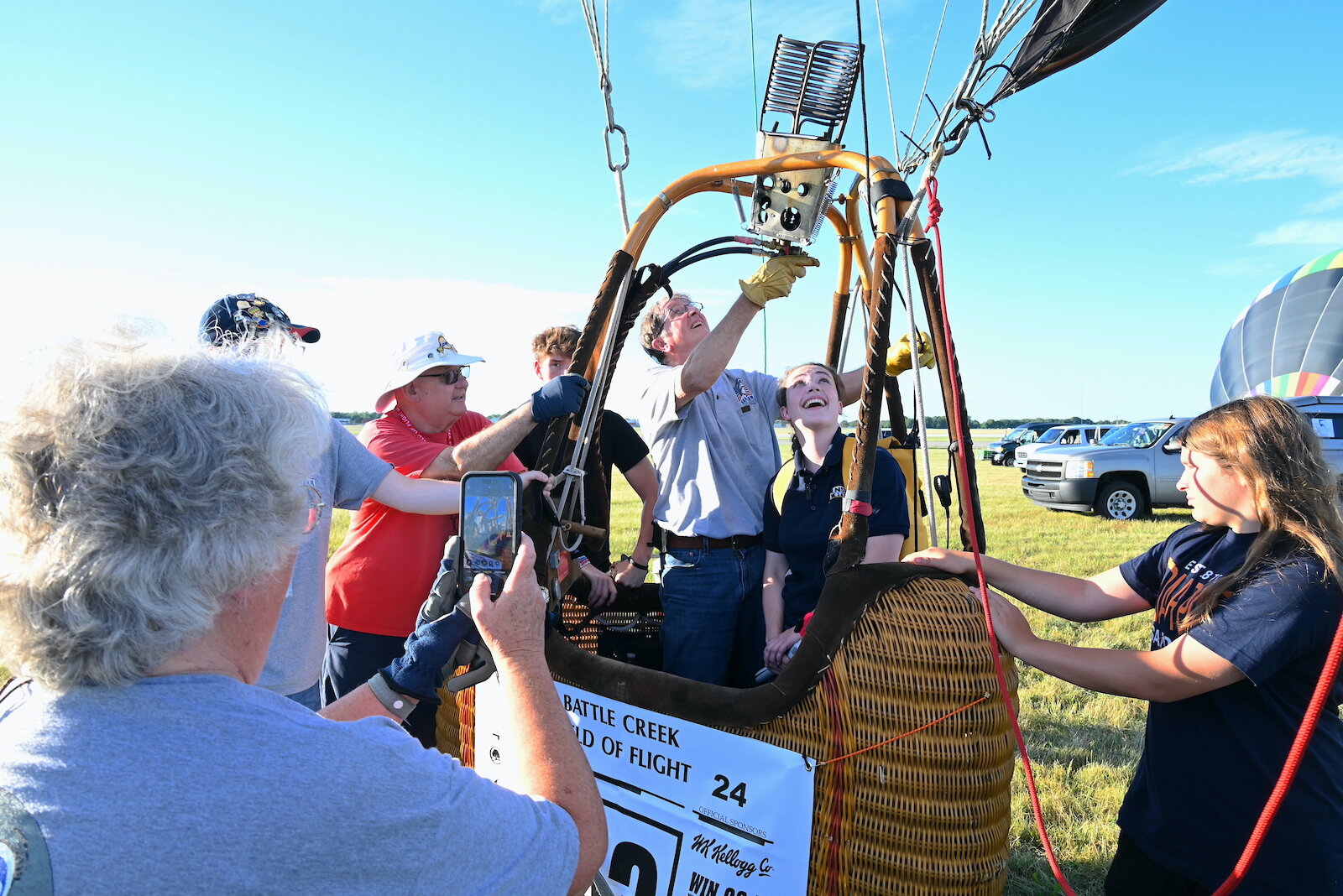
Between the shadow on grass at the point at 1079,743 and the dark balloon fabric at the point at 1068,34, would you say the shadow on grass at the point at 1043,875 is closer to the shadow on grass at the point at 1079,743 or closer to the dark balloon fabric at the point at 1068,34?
the shadow on grass at the point at 1079,743

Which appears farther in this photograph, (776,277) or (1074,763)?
(1074,763)

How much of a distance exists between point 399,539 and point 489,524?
3.72ft

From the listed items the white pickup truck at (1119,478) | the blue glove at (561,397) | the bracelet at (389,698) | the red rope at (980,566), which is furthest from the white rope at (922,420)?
the white pickup truck at (1119,478)

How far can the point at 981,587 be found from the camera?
148cm

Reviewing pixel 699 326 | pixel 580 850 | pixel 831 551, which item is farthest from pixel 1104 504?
pixel 580 850

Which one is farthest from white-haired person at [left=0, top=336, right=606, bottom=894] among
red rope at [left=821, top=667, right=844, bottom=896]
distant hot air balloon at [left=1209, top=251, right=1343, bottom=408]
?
distant hot air balloon at [left=1209, top=251, right=1343, bottom=408]

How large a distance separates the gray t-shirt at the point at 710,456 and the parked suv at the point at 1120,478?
1020 cm

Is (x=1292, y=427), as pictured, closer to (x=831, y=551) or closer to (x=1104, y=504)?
(x=831, y=551)

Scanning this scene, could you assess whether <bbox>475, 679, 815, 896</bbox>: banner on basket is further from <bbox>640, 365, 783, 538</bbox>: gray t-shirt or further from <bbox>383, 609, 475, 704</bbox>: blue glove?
<bbox>640, 365, 783, 538</bbox>: gray t-shirt

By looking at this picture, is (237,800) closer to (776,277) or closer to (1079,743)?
(776,277)

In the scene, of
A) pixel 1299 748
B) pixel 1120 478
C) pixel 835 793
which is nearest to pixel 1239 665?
pixel 1299 748

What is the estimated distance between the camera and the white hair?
2.32ft

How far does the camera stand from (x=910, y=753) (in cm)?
139

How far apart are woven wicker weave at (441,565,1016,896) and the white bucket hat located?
136cm
